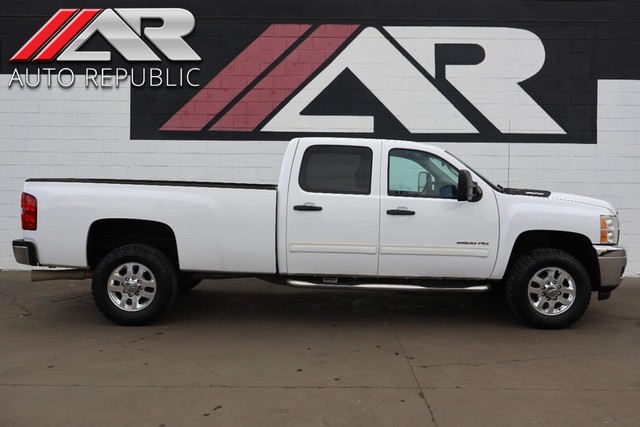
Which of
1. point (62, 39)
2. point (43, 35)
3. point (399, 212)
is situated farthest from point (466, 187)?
point (43, 35)

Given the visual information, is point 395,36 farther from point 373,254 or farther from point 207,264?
point 207,264

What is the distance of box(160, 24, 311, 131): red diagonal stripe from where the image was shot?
895cm

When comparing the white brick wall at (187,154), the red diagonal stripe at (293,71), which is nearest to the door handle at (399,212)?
the white brick wall at (187,154)

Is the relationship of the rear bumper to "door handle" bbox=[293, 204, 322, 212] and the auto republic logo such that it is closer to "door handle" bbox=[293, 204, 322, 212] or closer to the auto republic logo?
"door handle" bbox=[293, 204, 322, 212]

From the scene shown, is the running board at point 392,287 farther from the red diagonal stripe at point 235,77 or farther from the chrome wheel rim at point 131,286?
the red diagonal stripe at point 235,77

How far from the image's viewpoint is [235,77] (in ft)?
29.4

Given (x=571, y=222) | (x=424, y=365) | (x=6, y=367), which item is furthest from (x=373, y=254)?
(x=6, y=367)

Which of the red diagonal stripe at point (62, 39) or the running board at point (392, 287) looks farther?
the red diagonal stripe at point (62, 39)

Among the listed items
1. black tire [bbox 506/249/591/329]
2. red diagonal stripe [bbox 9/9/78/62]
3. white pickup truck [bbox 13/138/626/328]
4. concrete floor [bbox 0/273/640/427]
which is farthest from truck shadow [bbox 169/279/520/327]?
red diagonal stripe [bbox 9/9/78/62]

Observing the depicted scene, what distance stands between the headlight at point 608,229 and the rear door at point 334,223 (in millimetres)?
2462

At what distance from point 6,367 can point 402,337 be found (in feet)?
12.1

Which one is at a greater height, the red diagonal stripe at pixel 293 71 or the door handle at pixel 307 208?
the red diagonal stripe at pixel 293 71

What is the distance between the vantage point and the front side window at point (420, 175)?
563cm

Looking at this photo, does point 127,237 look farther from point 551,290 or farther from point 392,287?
point 551,290
